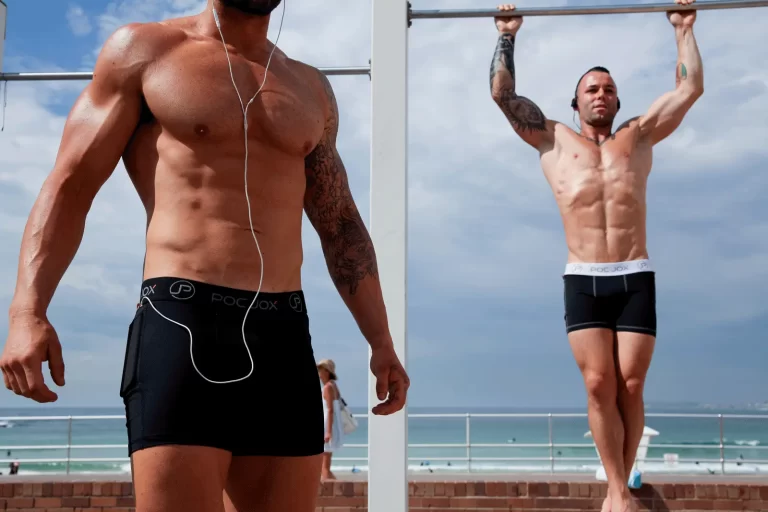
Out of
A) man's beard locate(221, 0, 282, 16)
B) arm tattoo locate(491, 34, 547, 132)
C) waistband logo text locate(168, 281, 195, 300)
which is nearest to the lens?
waistband logo text locate(168, 281, 195, 300)

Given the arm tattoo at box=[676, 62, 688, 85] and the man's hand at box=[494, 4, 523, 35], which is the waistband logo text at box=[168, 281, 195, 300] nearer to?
the man's hand at box=[494, 4, 523, 35]

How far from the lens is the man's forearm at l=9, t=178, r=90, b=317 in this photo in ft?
6.18

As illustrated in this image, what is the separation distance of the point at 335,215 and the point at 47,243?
32.5 inches

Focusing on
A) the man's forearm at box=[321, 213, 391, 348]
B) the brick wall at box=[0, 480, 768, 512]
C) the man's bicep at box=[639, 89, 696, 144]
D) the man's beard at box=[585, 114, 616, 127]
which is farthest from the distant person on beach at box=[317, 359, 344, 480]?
the man's forearm at box=[321, 213, 391, 348]

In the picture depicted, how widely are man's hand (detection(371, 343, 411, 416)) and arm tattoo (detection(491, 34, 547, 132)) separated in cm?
255

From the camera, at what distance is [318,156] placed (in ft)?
7.91

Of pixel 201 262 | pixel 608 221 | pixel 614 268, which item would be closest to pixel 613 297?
pixel 614 268

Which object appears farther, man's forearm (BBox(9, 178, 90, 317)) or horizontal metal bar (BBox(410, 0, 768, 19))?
horizontal metal bar (BBox(410, 0, 768, 19))

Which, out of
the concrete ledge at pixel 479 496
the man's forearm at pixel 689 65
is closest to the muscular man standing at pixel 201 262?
the man's forearm at pixel 689 65

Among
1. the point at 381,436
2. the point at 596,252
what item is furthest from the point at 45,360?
the point at 596,252

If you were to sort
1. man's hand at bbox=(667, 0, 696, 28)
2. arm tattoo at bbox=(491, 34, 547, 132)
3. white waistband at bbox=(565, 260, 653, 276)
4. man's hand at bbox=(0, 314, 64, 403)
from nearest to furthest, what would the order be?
1. man's hand at bbox=(0, 314, 64, 403)
2. man's hand at bbox=(667, 0, 696, 28)
3. white waistband at bbox=(565, 260, 653, 276)
4. arm tattoo at bbox=(491, 34, 547, 132)

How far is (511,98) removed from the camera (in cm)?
469

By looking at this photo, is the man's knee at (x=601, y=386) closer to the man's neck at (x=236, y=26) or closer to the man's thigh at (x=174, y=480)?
the man's neck at (x=236, y=26)

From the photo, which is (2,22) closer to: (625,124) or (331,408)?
(625,124)
